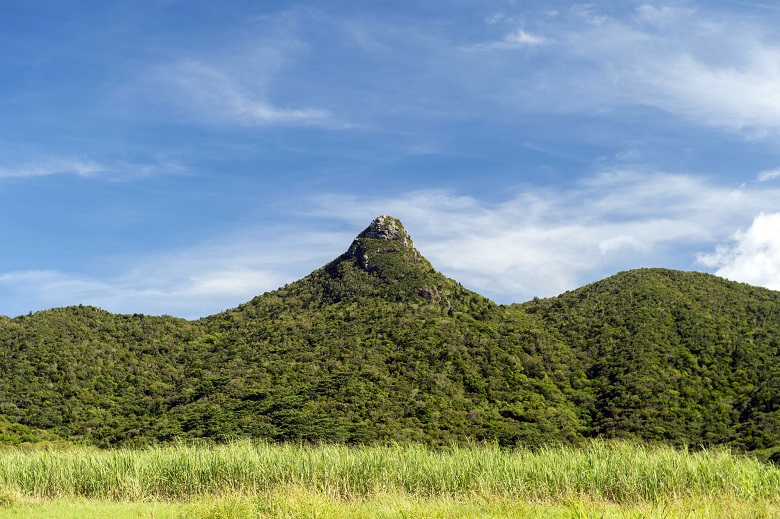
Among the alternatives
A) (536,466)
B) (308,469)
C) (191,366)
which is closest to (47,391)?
(191,366)

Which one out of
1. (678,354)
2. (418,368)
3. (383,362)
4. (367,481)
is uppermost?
(383,362)

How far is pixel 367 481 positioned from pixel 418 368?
178 ft

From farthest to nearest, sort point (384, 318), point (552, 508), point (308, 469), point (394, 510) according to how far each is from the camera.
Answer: point (384, 318) < point (308, 469) < point (552, 508) < point (394, 510)

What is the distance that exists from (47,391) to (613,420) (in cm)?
5831

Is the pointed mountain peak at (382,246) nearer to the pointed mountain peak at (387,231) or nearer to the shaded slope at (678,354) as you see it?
the pointed mountain peak at (387,231)

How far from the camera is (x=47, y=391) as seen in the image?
2645 inches

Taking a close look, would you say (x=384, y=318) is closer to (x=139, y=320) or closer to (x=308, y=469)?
(x=139, y=320)

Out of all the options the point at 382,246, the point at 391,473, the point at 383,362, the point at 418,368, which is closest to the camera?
the point at 391,473

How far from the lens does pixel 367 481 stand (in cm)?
2295

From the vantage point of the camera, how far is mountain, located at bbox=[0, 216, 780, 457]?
61.0m

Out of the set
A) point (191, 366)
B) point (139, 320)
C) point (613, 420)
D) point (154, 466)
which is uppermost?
point (139, 320)

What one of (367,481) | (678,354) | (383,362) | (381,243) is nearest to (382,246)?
(381,243)

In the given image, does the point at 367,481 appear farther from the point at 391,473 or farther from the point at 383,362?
the point at 383,362

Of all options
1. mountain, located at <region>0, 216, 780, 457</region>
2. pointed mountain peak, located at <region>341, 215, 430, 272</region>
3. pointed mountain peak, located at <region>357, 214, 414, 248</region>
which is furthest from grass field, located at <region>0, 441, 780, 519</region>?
pointed mountain peak, located at <region>357, 214, 414, 248</region>
